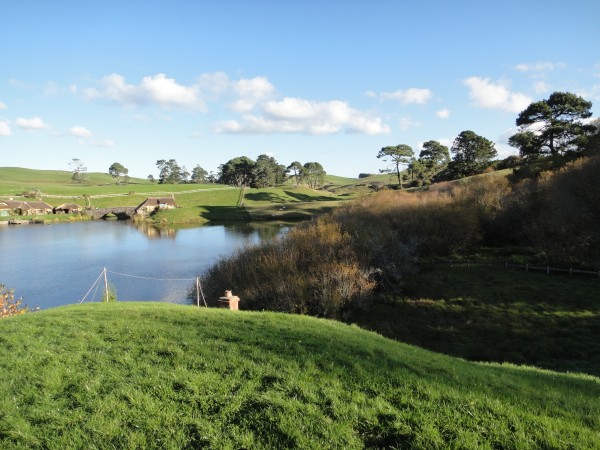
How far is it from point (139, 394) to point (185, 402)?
0.92 m

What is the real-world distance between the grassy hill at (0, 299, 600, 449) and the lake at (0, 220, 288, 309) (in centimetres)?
2178

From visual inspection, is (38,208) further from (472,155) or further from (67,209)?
(472,155)

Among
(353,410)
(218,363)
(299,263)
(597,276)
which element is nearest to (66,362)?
(218,363)

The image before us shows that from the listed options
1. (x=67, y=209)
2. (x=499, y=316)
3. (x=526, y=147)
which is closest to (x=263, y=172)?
(x=67, y=209)

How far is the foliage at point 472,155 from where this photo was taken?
77.3 metres

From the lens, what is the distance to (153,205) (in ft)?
393

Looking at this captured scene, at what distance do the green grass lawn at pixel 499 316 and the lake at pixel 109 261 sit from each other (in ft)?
48.4

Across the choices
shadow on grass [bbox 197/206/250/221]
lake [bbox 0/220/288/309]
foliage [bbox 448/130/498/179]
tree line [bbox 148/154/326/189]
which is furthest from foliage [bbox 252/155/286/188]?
foliage [bbox 448/130/498/179]

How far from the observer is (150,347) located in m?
9.66

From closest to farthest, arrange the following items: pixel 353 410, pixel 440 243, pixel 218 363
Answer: pixel 353 410 → pixel 218 363 → pixel 440 243

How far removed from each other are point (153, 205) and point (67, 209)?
26.8 m

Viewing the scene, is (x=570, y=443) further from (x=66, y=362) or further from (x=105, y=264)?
(x=105, y=264)

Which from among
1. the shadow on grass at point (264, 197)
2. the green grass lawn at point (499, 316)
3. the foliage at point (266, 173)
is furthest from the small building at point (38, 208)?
the green grass lawn at point (499, 316)

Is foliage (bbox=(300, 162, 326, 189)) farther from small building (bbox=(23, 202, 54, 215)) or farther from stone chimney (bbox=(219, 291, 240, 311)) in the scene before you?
stone chimney (bbox=(219, 291, 240, 311))
